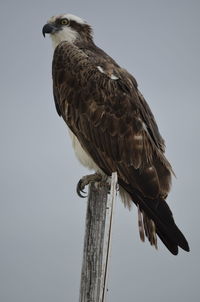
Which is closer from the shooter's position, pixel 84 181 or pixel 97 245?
pixel 97 245

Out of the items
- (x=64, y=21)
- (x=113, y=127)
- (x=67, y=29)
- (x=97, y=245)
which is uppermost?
(x=64, y=21)

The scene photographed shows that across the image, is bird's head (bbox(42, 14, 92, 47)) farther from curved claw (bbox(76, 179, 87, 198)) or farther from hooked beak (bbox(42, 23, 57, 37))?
curved claw (bbox(76, 179, 87, 198))

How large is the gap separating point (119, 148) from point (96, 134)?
394mm

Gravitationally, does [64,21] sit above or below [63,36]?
above

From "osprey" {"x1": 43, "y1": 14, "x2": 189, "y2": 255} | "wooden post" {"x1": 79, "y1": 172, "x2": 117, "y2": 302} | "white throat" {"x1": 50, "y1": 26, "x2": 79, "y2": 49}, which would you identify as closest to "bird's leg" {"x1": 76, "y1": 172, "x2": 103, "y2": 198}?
"osprey" {"x1": 43, "y1": 14, "x2": 189, "y2": 255}

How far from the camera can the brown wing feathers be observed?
6.88m

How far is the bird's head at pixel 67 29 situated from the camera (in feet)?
28.3

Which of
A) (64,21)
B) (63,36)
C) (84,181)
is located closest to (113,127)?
(84,181)

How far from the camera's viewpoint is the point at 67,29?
8688 millimetres

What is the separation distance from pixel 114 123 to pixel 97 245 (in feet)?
8.21

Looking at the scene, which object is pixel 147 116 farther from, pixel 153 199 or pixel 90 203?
pixel 90 203

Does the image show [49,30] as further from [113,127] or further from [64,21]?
[113,127]

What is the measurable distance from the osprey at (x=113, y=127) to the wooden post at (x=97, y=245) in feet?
3.56

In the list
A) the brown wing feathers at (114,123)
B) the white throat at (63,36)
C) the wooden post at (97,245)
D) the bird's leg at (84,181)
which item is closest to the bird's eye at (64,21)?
the white throat at (63,36)
